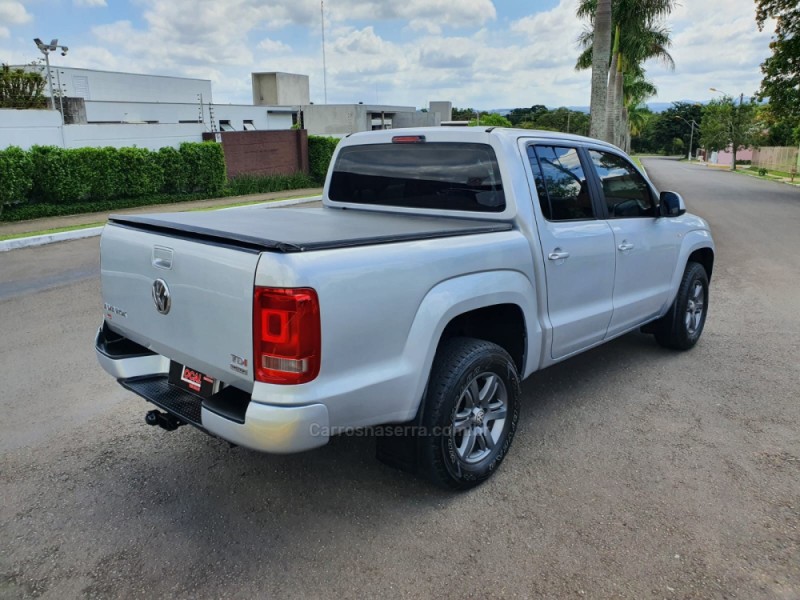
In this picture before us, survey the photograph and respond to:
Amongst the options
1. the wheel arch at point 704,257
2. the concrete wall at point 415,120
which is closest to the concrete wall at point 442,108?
the concrete wall at point 415,120

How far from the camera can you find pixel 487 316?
12.0ft

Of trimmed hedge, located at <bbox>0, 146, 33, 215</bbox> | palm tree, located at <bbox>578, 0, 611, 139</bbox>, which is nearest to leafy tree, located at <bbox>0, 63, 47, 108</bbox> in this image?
trimmed hedge, located at <bbox>0, 146, 33, 215</bbox>

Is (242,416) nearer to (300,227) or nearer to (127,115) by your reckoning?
(300,227)

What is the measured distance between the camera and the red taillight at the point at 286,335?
2459 millimetres

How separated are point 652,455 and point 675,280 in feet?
6.53

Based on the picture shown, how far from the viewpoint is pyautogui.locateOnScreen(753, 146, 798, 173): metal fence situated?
47275 mm

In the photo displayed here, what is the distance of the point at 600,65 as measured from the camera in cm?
1642

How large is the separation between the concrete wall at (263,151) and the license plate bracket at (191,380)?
1889 centimetres

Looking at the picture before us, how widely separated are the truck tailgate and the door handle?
76.3 inches

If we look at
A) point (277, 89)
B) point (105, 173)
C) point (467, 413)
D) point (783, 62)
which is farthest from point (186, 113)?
point (467, 413)

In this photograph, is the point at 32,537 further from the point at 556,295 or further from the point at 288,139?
the point at 288,139

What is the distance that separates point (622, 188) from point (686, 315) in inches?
60.5

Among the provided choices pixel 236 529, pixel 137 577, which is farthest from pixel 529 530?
pixel 137 577

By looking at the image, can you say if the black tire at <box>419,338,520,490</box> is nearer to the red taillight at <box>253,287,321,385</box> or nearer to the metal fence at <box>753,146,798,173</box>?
the red taillight at <box>253,287,321,385</box>
